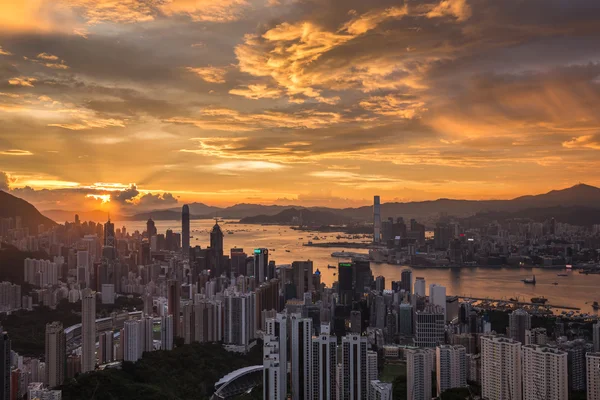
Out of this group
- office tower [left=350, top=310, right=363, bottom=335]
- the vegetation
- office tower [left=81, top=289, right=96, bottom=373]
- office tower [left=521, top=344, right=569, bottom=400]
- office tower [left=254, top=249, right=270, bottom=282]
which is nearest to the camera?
office tower [left=521, top=344, right=569, bottom=400]

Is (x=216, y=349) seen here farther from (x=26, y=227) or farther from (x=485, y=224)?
(x=485, y=224)

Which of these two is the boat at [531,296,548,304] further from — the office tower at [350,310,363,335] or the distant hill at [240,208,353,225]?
the distant hill at [240,208,353,225]

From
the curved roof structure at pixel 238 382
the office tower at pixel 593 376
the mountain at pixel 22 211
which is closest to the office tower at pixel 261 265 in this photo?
the curved roof structure at pixel 238 382

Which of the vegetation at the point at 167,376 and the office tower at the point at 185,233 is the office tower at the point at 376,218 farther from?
the vegetation at the point at 167,376

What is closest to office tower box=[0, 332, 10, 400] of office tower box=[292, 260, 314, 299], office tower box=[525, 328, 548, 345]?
office tower box=[525, 328, 548, 345]

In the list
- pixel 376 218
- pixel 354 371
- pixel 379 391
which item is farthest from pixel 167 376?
pixel 376 218

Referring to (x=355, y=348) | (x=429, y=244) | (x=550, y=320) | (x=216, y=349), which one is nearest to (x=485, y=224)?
(x=429, y=244)
